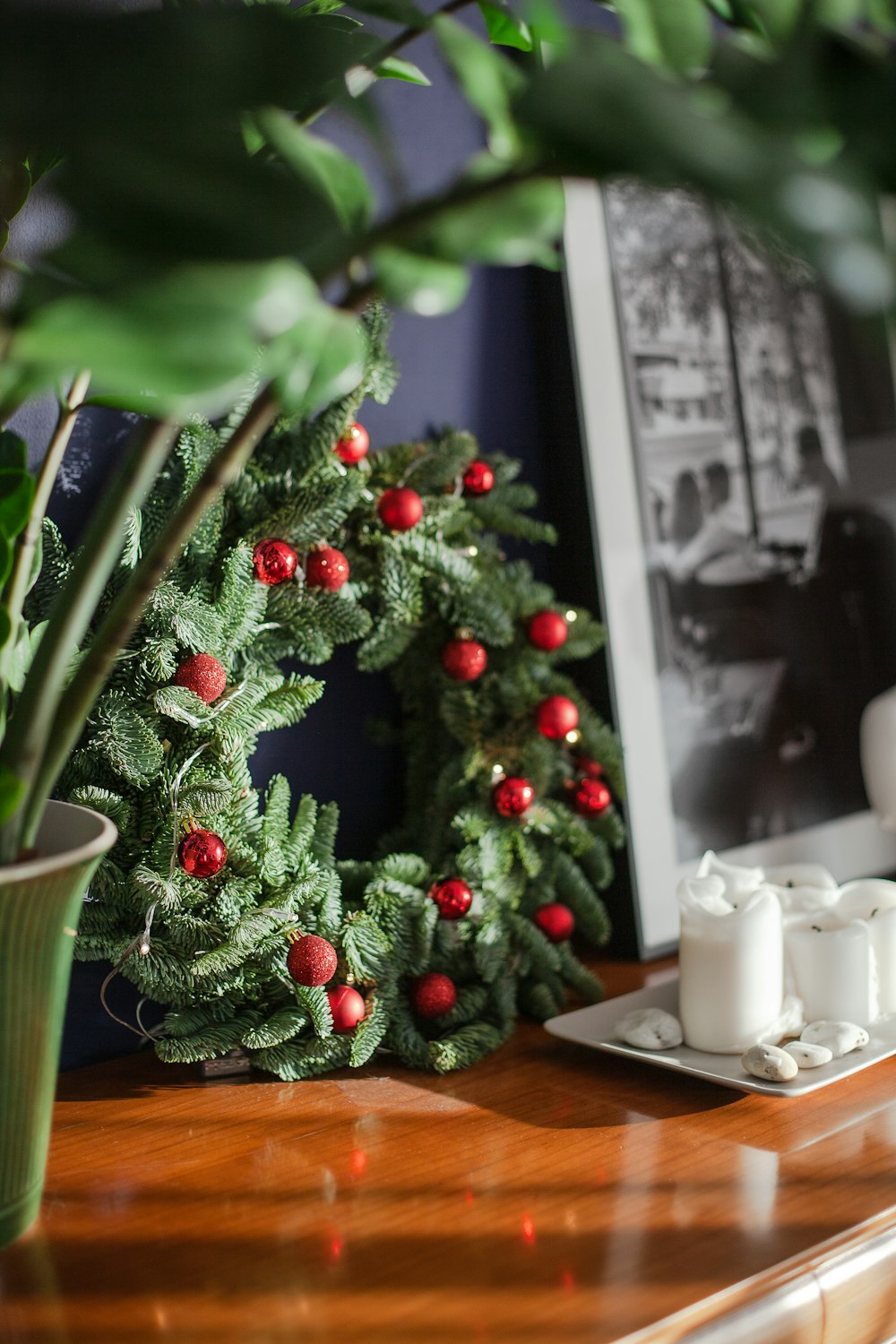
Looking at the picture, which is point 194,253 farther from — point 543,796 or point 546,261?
point 543,796

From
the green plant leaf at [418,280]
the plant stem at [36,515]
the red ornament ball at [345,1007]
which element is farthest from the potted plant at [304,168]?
the red ornament ball at [345,1007]

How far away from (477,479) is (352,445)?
0.13 metres

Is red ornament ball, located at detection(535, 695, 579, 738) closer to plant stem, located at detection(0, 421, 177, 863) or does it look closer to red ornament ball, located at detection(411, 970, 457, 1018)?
red ornament ball, located at detection(411, 970, 457, 1018)

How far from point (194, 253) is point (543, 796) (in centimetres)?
70

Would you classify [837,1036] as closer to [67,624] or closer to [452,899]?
[452,899]

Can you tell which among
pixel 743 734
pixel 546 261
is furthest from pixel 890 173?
pixel 743 734

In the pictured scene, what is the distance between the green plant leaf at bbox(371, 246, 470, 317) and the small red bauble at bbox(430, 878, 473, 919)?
22.7 inches

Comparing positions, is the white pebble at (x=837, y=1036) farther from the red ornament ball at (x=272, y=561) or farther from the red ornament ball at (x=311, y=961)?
the red ornament ball at (x=272, y=561)

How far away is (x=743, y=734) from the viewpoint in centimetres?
120

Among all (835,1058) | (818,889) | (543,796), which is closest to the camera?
(835,1058)

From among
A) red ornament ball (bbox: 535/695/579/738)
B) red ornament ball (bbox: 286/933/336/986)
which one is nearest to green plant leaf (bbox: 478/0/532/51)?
red ornament ball (bbox: 535/695/579/738)

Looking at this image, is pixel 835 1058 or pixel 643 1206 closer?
pixel 643 1206

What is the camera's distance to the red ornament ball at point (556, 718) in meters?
0.98

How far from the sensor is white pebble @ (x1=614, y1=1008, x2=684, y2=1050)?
0.86m
